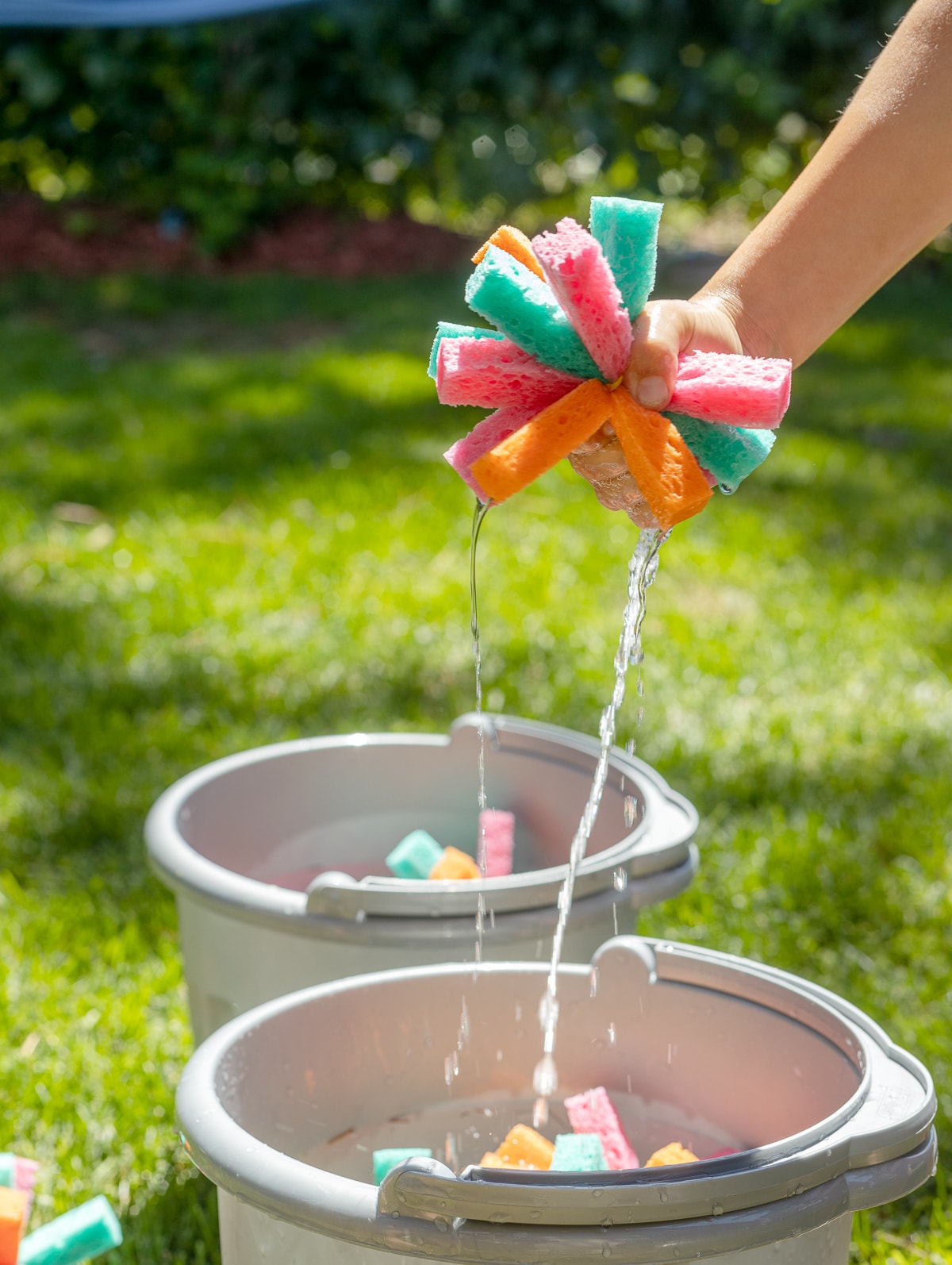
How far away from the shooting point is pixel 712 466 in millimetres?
1095

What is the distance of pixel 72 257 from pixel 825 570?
4.62 m

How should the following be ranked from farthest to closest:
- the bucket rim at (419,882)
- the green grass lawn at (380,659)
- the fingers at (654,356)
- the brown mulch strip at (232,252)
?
the brown mulch strip at (232,252), the green grass lawn at (380,659), the bucket rim at (419,882), the fingers at (654,356)

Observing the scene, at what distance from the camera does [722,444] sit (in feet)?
3.57

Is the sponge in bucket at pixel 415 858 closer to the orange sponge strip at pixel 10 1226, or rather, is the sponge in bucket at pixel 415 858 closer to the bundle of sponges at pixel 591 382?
the orange sponge strip at pixel 10 1226

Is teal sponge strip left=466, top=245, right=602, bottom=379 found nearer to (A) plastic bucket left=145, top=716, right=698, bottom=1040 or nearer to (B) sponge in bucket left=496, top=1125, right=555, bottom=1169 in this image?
(A) plastic bucket left=145, top=716, right=698, bottom=1040

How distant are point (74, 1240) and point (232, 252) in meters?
5.89

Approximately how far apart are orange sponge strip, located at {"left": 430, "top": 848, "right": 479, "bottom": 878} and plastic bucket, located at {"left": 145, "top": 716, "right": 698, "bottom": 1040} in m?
0.07

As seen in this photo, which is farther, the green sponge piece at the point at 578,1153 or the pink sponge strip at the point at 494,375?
the green sponge piece at the point at 578,1153

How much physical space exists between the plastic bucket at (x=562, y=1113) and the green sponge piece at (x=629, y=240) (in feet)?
2.01

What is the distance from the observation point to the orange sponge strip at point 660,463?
1021mm

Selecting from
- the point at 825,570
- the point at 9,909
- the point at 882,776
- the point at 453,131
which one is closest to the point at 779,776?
the point at 882,776

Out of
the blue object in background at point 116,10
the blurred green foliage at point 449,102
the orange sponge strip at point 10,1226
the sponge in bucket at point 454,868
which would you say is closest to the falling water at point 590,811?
the sponge in bucket at point 454,868

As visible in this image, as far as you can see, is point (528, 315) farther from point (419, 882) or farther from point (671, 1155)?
point (671, 1155)

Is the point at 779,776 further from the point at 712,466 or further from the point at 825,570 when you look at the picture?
the point at 712,466
